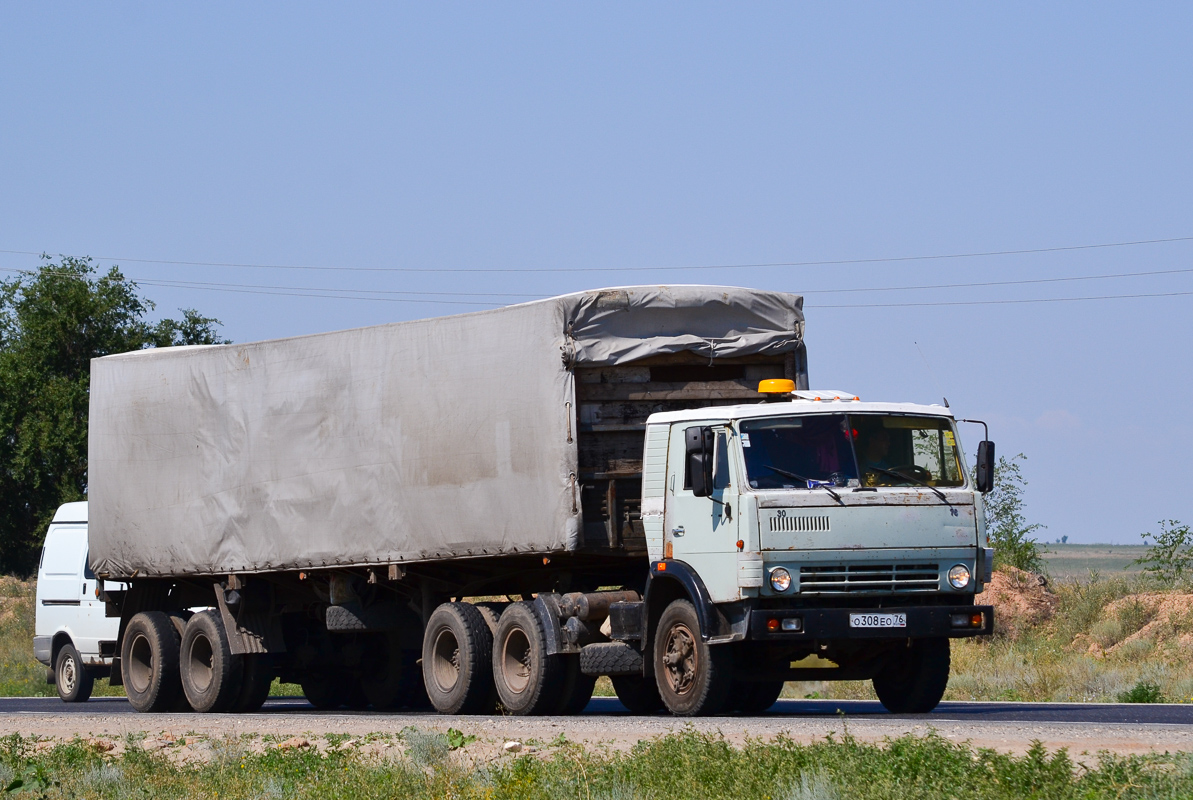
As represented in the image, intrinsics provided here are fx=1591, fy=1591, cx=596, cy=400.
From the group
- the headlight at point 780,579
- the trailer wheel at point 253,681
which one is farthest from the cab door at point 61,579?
the headlight at point 780,579

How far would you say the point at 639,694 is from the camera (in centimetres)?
1565

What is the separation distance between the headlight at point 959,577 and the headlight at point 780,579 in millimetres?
1413

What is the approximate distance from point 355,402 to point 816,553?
230 inches

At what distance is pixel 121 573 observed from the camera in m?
19.7

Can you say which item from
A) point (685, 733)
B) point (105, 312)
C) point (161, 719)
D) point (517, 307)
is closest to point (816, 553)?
point (685, 733)

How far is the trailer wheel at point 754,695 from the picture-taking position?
1445cm

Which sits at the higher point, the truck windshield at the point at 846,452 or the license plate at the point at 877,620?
the truck windshield at the point at 846,452

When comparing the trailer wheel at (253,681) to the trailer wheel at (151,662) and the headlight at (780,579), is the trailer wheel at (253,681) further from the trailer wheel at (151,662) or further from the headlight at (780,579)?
the headlight at (780,579)

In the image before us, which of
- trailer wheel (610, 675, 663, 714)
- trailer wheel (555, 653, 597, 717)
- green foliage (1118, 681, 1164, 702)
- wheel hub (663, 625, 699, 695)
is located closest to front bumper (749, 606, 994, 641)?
wheel hub (663, 625, 699, 695)

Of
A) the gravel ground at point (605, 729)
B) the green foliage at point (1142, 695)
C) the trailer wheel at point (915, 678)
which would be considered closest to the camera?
the gravel ground at point (605, 729)

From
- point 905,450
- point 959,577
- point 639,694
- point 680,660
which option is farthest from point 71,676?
point 959,577

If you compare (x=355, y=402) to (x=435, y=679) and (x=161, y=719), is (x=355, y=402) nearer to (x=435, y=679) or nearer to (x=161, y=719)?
(x=435, y=679)

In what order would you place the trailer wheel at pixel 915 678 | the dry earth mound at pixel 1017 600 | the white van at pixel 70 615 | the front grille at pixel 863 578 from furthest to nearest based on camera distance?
the dry earth mound at pixel 1017 600, the white van at pixel 70 615, the trailer wheel at pixel 915 678, the front grille at pixel 863 578

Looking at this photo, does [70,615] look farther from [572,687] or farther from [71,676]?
[572,687]
